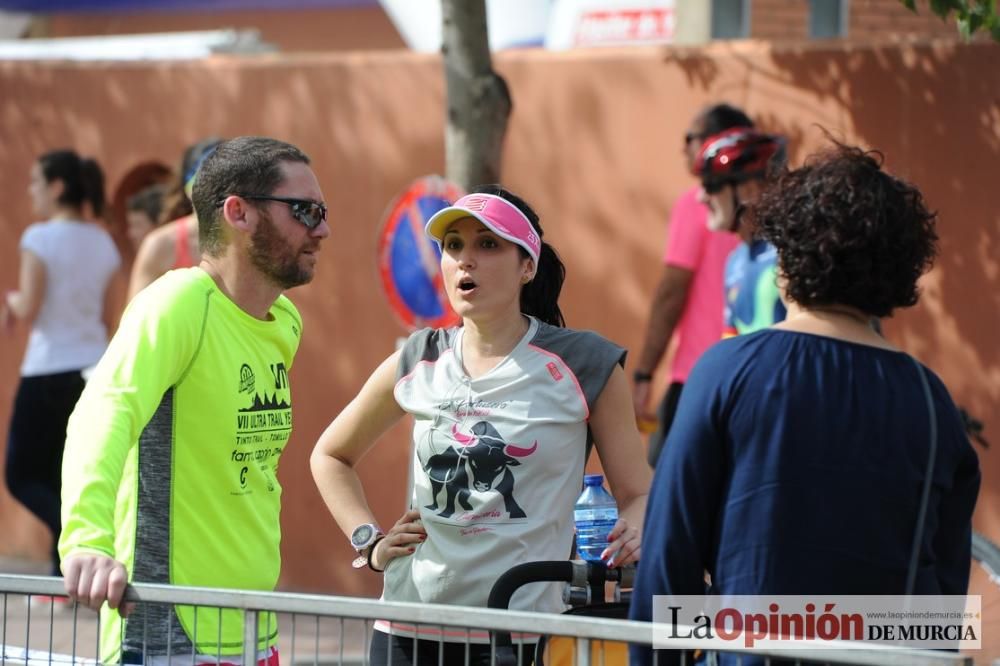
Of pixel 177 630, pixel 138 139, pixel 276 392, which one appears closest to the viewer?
pixel 177 630

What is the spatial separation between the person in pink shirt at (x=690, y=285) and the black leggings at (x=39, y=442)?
3060mm

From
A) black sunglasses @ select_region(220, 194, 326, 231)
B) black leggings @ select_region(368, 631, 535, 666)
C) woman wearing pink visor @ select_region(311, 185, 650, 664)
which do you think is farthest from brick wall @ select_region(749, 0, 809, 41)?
black leggings @ select_region(368, 631, 535, 666)

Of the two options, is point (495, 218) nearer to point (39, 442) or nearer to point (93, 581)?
point (93, 581)

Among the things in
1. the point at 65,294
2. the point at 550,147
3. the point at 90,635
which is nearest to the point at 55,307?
the point at 65,294

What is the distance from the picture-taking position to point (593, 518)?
394 centimetres

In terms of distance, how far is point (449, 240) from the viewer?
12.8 feet

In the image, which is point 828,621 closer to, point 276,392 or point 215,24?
point 276,392

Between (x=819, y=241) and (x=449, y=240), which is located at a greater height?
(x=449, y=240)

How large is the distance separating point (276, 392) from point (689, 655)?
1.40 meters

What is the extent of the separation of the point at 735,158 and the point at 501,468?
2977 millimetres

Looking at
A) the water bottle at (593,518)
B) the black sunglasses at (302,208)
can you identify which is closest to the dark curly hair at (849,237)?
the water bottle at (593,518)

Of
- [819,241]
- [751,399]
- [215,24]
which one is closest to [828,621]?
[751,399]

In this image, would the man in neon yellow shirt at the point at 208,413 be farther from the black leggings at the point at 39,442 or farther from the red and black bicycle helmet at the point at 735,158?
the black leggings at the point at 39,442

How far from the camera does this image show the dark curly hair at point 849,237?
2.88 metres
